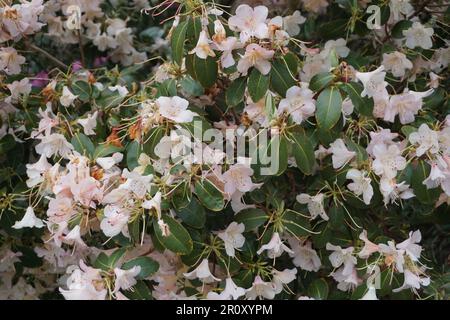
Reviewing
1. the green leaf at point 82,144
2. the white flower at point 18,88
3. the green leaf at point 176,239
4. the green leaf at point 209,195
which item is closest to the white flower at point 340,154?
the green leaf at point 209,195

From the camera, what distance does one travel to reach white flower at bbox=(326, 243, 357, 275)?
1.74 meters

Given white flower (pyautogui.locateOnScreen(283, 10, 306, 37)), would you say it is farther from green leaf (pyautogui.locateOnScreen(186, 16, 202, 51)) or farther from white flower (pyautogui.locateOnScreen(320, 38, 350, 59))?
green leaf (pyautogui.locateOnScreen(186, 16, 202, 51))

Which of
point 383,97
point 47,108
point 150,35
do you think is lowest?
point 150,35

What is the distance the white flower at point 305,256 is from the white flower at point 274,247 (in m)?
0.11

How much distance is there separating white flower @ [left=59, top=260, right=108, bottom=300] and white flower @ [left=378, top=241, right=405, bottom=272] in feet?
2.18

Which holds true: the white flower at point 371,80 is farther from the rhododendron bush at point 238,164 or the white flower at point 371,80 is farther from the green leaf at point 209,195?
the green leaf at point 209,195

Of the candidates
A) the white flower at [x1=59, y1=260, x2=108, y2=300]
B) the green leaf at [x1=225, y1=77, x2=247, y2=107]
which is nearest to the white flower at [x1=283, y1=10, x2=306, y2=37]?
the green leaf at [x1=225, y1=77, x2=247, y2=107]

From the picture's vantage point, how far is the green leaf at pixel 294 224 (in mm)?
1714

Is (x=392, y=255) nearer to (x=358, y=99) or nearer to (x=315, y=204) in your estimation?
(x=315, y=204)

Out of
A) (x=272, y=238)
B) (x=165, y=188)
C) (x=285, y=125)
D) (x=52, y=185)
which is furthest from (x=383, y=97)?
(x=52, y=185)

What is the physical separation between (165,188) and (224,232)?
221 millimetres

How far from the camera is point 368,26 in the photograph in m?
1.98

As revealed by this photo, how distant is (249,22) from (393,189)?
53cm

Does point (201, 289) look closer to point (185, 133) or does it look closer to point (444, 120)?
point (185, 133)
